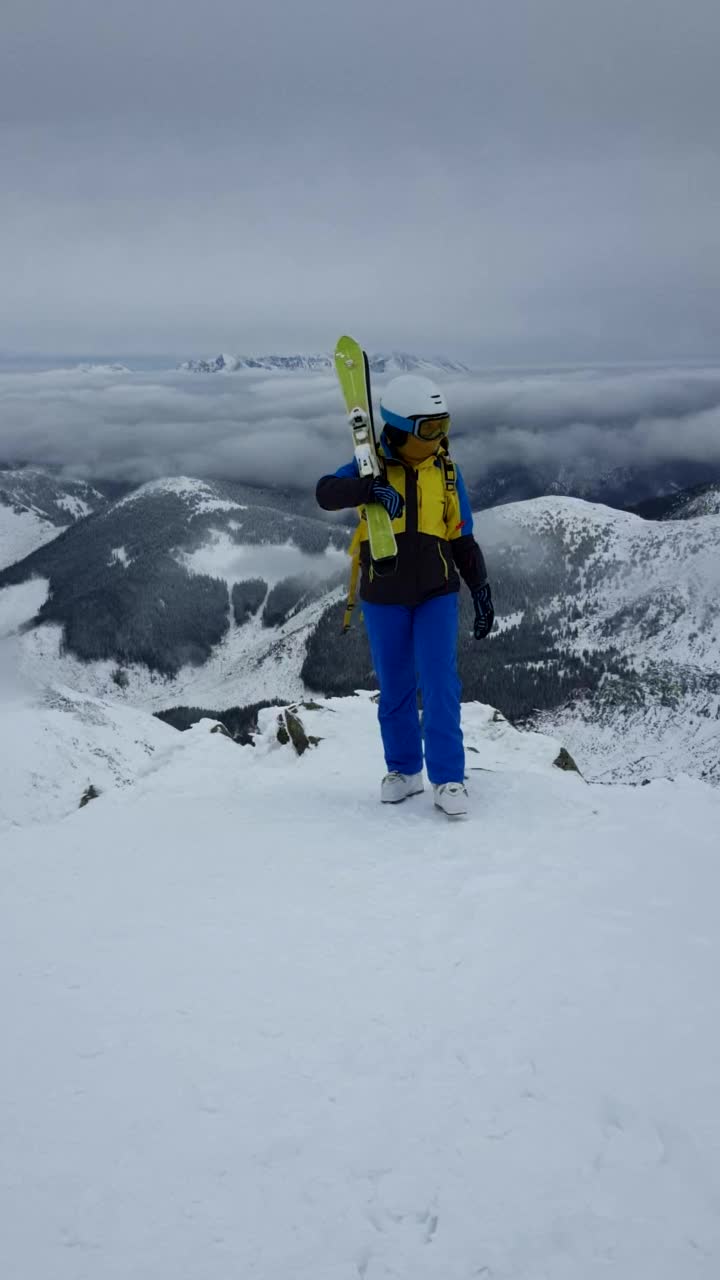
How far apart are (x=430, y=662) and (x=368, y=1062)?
4186 millimetres

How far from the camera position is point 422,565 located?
667 cm

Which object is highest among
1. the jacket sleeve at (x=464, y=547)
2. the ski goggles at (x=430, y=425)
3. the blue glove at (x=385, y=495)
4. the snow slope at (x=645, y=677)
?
the ski goggles at (x=430, y=425)

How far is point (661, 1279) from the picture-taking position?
215cm

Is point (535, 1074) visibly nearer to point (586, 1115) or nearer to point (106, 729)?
point (586, 1115)

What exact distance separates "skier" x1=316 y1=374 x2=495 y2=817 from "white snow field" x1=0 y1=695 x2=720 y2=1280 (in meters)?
1.43

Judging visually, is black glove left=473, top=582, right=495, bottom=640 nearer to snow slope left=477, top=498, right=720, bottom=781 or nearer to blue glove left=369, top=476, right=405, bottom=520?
blue glove left=369, top=476, right=405, bottom=520

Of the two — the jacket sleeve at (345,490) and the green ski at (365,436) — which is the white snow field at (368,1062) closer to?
→ the green ski at (365,436)

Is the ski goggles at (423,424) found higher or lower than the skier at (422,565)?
higher

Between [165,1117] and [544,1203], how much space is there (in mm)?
1598

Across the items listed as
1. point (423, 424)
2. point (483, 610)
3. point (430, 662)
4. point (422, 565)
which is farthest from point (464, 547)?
point (423, 424)

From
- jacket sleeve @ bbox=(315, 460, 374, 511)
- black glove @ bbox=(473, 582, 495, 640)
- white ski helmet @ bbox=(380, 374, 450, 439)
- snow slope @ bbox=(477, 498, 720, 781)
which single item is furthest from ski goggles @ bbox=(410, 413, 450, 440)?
snow slope @ bbox=(477, 498, 720, 781)

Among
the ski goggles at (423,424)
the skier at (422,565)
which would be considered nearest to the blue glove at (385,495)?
the skier at (422,565)

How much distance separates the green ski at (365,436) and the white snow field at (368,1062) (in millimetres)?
2844

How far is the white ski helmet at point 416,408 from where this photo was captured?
6.23 meters
